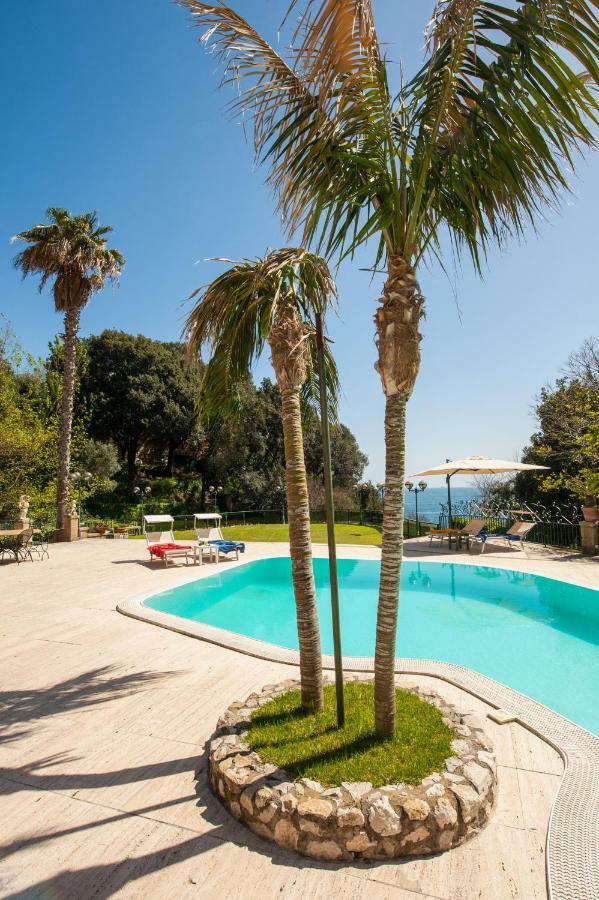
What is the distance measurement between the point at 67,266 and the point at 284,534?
14.2 m

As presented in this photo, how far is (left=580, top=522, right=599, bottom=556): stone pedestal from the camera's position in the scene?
14078mm

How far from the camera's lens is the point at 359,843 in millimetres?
2824

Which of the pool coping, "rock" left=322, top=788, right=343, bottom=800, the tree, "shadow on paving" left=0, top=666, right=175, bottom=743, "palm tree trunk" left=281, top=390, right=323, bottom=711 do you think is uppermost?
the tree

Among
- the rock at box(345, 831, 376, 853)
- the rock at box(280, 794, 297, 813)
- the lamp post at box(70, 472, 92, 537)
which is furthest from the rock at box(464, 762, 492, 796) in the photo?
the lamp post at box(70, 472, 92, 537)

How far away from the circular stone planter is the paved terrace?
8 centimetres

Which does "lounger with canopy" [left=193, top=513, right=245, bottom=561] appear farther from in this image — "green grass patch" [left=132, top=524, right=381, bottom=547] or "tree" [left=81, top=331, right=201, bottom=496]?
"tree" [left=81, top=331, right=201, bottom=496]

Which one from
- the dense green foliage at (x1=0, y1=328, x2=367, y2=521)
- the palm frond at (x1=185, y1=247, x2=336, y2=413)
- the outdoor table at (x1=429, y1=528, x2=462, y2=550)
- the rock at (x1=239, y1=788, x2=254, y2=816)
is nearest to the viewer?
the rock at (x1=239, y1=788, x2=254, y2=816)

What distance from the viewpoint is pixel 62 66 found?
7.97m

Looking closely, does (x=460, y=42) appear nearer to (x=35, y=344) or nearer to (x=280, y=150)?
(x=280, y=150)

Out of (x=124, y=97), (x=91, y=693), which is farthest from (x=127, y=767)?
→ (x=124, y=97)

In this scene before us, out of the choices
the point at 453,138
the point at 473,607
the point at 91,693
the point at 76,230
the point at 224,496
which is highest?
the point at 76,230

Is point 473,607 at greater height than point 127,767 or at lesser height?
lesser

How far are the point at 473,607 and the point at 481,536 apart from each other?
5.78 m

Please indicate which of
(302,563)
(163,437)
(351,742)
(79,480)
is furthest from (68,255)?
(351,742)
